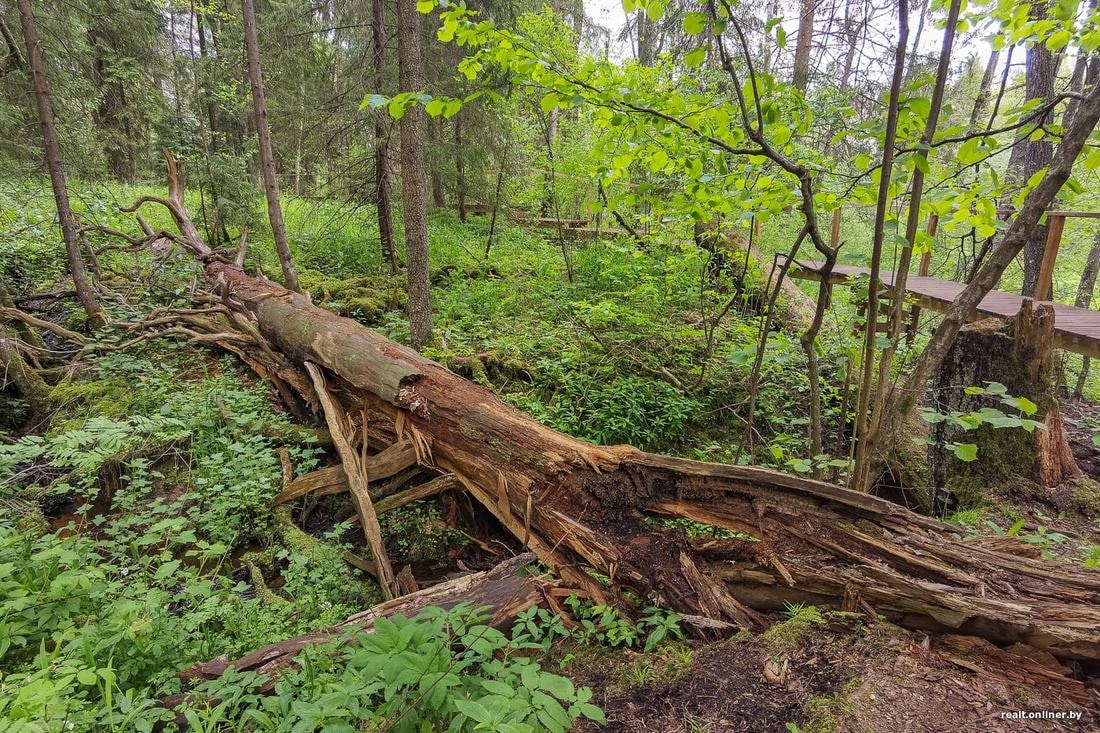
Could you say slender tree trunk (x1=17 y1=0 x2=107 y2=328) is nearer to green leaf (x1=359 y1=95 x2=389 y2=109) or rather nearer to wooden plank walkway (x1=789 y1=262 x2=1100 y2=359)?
green leaf (x1=359 y1=95 x2=389 y2=109)

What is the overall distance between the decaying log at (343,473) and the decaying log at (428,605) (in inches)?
57.5

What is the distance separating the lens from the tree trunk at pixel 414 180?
5.38m

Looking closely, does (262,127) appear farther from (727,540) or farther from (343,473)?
(727,540)

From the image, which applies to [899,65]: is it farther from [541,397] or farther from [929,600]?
[541,397]

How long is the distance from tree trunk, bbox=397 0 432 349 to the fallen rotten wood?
2.37 m

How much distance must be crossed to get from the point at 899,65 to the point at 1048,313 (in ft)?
11.3

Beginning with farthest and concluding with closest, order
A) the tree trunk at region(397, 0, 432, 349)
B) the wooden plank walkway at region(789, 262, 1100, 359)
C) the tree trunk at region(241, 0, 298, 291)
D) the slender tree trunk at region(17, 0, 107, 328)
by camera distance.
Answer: the tree trunk at region(241, 0, 298, 291) < the tree trunk at region(397, 0, 432, 349) < the slender tree trunk at region(17, 0, 107, 328) < the wooden plank walkway at region(789, 262, 1100, 359)

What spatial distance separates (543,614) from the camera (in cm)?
262

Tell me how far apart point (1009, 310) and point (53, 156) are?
11.1 metres

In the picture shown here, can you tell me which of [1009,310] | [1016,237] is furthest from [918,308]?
[1016,237]

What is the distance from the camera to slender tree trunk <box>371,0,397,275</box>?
314 inches

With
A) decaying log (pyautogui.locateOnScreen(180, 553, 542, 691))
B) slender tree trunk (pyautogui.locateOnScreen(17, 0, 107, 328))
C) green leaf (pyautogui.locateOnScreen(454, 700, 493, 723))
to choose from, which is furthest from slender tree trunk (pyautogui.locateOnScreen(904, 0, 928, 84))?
slender tree trunk (pyautogui.locateOnScreen(17, 0, 107, 328))

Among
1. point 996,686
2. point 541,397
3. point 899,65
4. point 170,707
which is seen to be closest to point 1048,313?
point 899,65

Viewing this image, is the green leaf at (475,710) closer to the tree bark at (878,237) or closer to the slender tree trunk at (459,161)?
the tree bark at (878,237)
